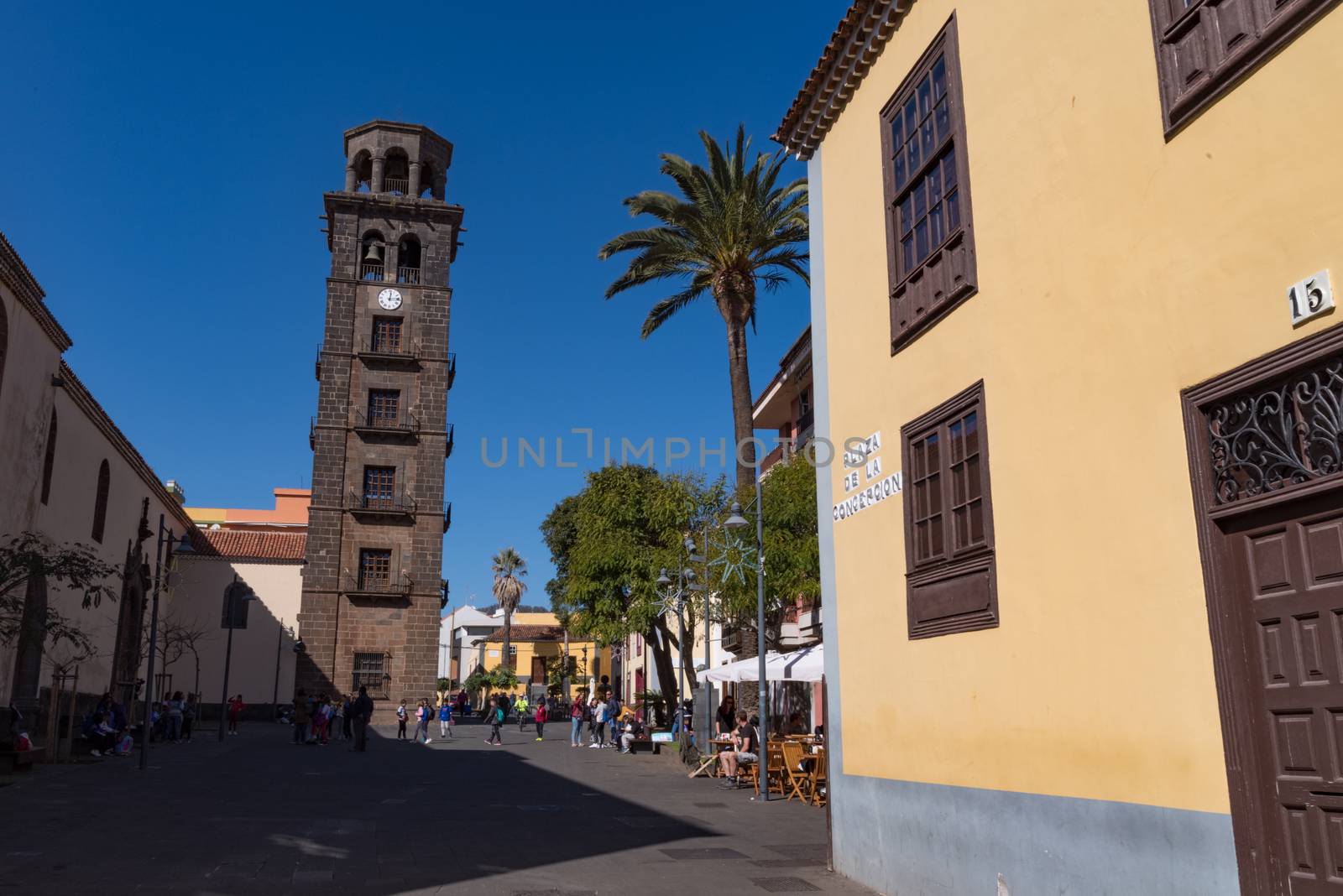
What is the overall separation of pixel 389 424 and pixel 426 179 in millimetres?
12269

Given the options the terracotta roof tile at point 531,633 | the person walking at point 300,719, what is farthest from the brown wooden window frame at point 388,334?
the terracotta roof tile at point 531,633

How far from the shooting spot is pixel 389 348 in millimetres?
49062

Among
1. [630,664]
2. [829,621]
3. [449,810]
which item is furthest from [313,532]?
[829,621]

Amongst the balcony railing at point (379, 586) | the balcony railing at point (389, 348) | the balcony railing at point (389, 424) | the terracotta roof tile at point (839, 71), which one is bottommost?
the balcony railing at point (379, 586)

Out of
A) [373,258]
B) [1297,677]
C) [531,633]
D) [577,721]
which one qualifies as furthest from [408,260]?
[531,633]

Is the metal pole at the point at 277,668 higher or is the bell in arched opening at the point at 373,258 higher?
the bell in arched opening at the point at 373,258

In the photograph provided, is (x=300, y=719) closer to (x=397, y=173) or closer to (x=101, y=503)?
(x=101, y=503)

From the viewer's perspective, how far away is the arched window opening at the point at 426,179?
168ft

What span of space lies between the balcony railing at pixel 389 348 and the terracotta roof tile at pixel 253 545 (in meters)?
10.5

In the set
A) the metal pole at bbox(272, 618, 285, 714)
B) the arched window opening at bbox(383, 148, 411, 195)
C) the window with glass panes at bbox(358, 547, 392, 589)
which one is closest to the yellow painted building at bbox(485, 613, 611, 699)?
the metal pole at bbox(272, 618, 285, 714)

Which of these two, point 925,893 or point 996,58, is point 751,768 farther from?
point 996,58

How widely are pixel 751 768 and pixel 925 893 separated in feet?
38.3

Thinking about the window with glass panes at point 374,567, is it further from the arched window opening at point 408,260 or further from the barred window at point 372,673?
the arched window opening at point 408,260

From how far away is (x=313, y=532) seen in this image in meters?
46.2
